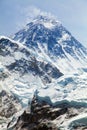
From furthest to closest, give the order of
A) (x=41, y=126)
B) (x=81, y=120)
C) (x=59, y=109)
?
(x=59, y=109) < (x=41, y=126) < (x=81, y=120)

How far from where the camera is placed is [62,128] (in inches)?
6161

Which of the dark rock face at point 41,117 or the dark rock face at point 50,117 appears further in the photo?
the dark rock face at point 41,117

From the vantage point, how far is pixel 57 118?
175250mm

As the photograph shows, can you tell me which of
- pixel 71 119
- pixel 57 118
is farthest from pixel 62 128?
pixel 57 118

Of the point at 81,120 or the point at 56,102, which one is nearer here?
the point at 81,120

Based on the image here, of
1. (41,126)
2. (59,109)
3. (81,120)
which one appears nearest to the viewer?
(81,120)

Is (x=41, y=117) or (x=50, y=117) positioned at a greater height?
(x=41, y=117)

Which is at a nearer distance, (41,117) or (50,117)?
(50,117)

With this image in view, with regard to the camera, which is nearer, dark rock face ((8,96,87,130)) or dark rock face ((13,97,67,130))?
dark rock face ((8,96,87,130))

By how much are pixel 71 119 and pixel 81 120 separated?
6872mm

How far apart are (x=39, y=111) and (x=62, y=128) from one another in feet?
131

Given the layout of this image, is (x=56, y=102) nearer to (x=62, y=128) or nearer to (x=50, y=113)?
(x=50, y=113)

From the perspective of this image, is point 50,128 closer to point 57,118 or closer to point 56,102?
point 57,118

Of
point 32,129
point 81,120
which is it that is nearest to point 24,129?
point 32,129
